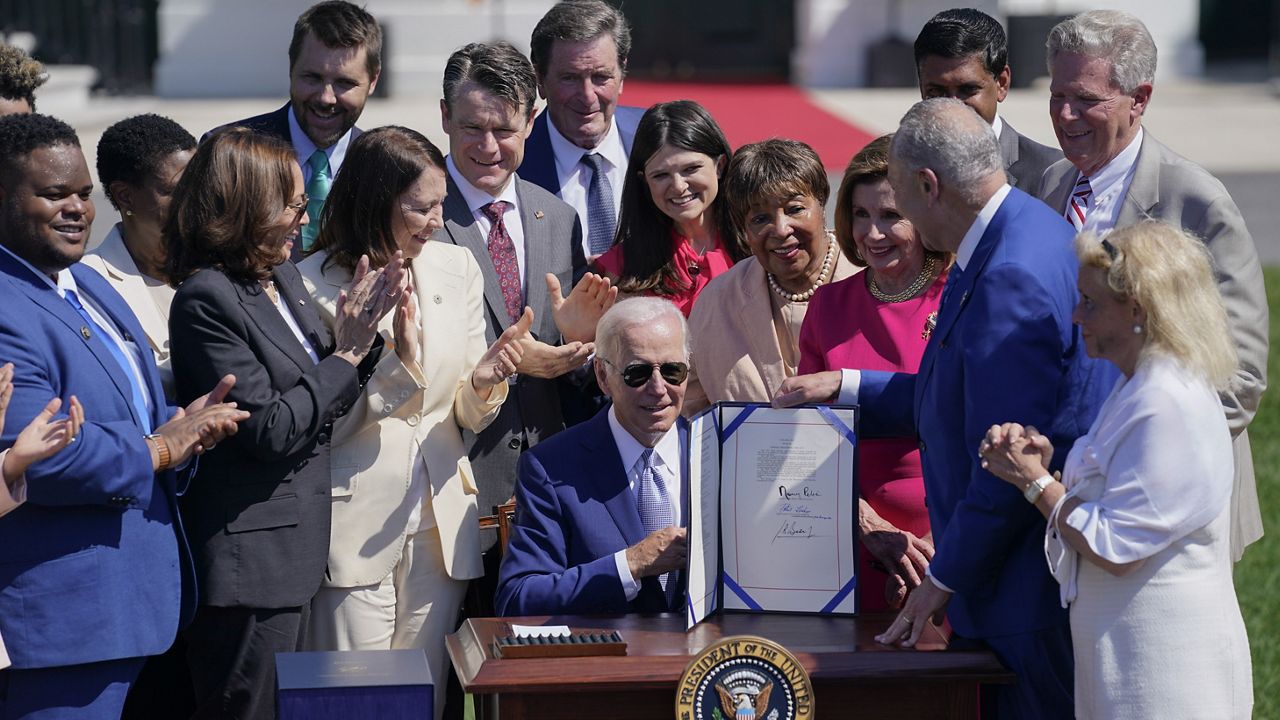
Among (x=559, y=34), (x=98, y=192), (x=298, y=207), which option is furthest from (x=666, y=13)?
(x=298, y=207)

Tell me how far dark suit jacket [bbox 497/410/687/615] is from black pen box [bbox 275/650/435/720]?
0.53m

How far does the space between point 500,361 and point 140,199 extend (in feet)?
3.74

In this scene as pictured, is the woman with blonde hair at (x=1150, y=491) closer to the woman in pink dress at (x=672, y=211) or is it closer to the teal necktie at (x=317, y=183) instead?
the woman in pink dress at (x=672, y=211)

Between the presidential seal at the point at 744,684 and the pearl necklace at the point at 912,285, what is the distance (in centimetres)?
127

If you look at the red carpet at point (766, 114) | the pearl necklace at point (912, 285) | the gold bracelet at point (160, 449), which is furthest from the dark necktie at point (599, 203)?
the red carpet at point (766, 114)

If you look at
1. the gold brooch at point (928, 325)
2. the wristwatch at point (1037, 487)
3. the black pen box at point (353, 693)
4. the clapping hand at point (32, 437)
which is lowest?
the black pen box at point (353, 693)

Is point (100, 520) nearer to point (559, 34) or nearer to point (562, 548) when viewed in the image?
point (562, 548)

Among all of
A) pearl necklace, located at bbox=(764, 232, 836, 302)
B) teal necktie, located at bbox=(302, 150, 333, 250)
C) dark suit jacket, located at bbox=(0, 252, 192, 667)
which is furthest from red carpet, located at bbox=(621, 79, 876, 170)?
dark suit jacket, located at bbox=(0, 252, 192, 667)

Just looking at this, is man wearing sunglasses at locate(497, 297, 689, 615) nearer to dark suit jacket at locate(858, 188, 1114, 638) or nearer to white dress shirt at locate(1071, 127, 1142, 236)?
dark suit jacket at locate(858, 188, 1114, 638)

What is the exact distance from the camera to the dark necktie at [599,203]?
5562mm

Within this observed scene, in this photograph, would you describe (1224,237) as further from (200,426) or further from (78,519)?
(78,519)

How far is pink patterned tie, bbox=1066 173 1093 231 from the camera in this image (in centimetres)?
457

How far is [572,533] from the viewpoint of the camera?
4.08 meters

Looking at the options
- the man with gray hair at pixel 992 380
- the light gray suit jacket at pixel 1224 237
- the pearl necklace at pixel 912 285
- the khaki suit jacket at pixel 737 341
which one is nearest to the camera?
the man with gray hair at pixel 992 380
